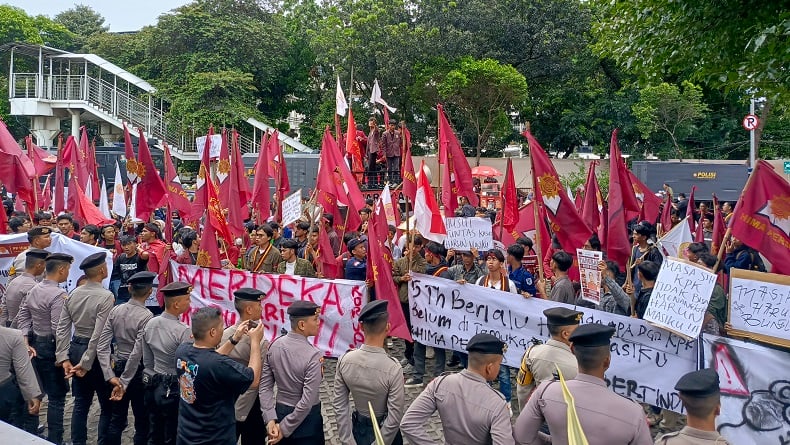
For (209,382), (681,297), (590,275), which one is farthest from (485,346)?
(590,275)

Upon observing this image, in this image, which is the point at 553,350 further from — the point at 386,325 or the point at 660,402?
the point at 660,402

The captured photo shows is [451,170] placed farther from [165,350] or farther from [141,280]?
[165,350]

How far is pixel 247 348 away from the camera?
516 cm

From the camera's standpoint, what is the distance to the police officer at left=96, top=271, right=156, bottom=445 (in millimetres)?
5969

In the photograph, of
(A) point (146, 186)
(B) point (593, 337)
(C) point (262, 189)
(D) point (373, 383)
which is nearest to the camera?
(B) point (593, 337)

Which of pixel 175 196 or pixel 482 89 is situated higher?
pixel 482 89

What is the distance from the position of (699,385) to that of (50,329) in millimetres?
5584

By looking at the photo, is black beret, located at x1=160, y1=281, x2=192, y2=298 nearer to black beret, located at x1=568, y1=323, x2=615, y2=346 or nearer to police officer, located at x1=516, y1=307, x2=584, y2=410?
police officer, located at x1=516, y1=307, x2=584, y2=410

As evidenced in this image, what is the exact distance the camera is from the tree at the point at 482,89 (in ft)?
96.6

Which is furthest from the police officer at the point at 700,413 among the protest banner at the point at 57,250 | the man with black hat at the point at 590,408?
the protest banner at the point at 57,250

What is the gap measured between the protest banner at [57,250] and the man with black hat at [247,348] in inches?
150

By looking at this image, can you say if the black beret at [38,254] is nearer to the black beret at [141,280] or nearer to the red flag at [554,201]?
the black beret at [141,280]

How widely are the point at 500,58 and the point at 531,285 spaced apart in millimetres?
26058

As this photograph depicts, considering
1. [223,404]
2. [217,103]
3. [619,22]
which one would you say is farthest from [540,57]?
[223,404]
